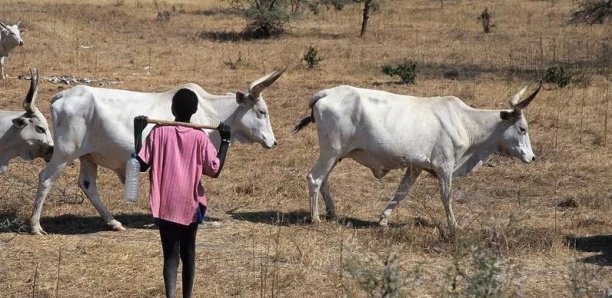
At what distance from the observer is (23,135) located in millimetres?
8992

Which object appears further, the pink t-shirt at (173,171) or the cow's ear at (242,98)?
the cow's ear at (242,98)

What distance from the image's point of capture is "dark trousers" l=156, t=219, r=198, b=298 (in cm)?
Result: 594

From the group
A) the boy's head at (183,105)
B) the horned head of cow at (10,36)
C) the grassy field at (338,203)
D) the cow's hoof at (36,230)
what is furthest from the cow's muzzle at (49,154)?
the horned head of cow at (10,36)

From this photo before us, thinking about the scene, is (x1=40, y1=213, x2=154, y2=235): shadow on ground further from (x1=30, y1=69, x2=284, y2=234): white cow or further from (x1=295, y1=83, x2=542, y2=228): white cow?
(x1=295, y1=83, x2=542, y2=228): white cow

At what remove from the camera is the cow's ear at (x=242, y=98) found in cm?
923

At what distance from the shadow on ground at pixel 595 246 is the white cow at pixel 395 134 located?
1.14 meters

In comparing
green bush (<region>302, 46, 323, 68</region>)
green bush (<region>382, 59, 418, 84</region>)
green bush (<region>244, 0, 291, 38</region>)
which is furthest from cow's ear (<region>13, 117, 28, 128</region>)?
green bush (<region>244, 0, 291, 38</region>)

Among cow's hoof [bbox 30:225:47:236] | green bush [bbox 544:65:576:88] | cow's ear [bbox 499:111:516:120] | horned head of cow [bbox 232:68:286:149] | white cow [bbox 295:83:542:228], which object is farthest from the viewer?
green bush [bbox 544:65:576:88]

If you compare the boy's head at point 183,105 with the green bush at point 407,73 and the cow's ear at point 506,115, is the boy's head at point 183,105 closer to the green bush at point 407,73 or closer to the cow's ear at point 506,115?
the cow's ear at point 506,115

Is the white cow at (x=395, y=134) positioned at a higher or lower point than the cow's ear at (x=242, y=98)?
lower

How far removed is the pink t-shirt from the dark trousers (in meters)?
0.09

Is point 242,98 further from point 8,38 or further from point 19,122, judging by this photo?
point 8,38

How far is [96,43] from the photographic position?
23.1m

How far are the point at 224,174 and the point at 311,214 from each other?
7.27 feet
